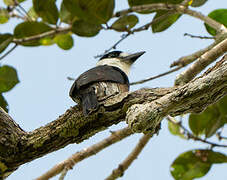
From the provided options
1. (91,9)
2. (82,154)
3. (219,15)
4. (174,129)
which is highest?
(91,9)

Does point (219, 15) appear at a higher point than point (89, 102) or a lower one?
higher

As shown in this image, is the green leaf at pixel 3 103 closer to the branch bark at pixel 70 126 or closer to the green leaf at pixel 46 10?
the branch bark at pixel 70 126

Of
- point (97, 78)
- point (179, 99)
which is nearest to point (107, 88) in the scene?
point (97, 78)

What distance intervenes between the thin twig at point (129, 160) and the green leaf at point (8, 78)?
147cm

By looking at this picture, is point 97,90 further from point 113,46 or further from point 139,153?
point 139,153

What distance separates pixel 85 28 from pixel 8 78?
2.69 feet

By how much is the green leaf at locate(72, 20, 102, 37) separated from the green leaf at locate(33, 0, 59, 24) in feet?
0.64

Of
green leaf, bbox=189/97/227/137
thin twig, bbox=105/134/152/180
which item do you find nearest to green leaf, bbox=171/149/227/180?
green leaf, bbox=189/97/227/137

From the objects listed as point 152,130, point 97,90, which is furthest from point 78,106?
point 152,130

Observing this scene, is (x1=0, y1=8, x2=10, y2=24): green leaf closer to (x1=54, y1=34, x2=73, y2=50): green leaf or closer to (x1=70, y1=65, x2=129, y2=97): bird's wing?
(x1=54, y1=34, x2=73, y2=50): green leaf

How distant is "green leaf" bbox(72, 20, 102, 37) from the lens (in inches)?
143

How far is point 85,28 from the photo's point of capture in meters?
3.66

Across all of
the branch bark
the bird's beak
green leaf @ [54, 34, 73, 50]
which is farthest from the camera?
the bird's beak

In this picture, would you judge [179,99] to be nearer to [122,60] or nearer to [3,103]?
[3,103]
